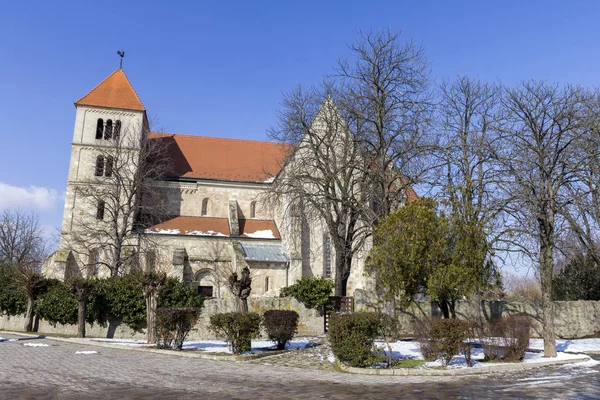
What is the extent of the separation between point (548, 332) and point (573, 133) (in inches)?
286

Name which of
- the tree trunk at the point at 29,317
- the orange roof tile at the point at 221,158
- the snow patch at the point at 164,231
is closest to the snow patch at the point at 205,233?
the snow patch at the point at 164,231

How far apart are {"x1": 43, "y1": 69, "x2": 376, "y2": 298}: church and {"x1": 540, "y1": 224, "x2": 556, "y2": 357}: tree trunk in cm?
1453

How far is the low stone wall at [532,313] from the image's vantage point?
819 inches

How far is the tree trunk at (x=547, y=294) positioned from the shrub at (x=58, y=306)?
18.0 m

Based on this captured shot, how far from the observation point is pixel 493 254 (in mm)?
15078

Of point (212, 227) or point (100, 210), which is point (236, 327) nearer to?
point (212, 227)

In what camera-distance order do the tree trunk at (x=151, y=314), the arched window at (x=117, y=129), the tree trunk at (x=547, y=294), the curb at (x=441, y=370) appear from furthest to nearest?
1. the arched window at (x=117, y=129)
2. the tree trunk at (x=151, y=314)
3. the tree trunk at (x=547, y=294)
4. the curb at (x=441, y=370)

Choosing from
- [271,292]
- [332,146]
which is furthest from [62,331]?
[332,146]

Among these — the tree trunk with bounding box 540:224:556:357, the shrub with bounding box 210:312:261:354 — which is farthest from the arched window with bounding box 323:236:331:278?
the tree trunk with bounding box 540:224:556:357

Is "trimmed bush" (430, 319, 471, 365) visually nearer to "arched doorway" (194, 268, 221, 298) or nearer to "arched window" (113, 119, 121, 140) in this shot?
"arched doorway" (194, 268, 221, 298)

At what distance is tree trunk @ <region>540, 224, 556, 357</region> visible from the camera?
13211 mm

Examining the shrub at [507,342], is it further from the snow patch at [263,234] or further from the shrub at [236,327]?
the snow patch at [263,234]

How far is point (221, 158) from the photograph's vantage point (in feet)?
120

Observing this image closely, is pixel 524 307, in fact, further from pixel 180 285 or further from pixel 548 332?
pixel 180 285
